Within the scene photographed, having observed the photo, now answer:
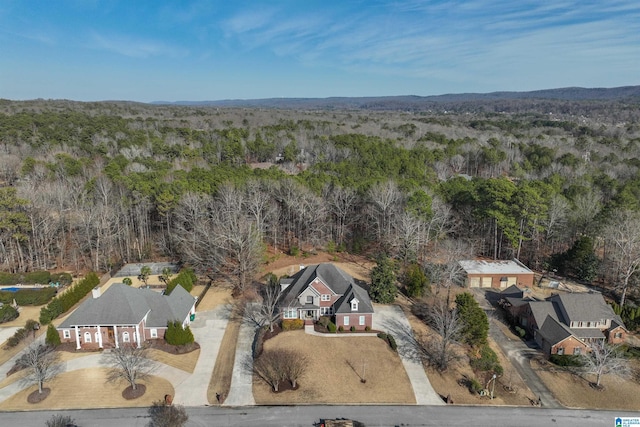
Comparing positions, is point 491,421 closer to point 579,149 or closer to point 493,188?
point 493,188

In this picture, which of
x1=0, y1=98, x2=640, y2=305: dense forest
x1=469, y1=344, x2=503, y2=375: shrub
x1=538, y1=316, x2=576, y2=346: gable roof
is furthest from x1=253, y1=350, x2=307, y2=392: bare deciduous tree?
x1=538, y1=316, x2=576, y2=346: gable roof

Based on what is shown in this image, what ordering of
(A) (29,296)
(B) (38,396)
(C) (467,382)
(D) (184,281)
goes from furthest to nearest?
1. (D) (184,281)
2. (A) (29,296)
3. (C) (467,382)
4. (B) (38,396)

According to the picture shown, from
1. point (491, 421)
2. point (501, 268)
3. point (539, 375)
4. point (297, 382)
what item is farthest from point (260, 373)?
point (501, 268)

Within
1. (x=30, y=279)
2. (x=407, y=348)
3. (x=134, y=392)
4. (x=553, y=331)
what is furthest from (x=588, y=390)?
(x=30, y=279)

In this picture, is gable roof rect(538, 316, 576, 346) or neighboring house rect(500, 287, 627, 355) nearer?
gable roof rect(538, 316, 576, 346)

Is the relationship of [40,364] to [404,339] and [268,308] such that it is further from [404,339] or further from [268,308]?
[404,339]

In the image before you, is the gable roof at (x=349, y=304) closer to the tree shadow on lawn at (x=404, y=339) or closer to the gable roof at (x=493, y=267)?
the tree shadow on lawn at (x=404, y=339)

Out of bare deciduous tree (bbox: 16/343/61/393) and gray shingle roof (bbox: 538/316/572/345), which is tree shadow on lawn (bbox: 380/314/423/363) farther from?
bare deciduous tree (bbox: 16/343/61/393)
